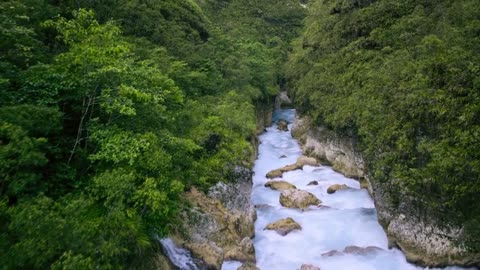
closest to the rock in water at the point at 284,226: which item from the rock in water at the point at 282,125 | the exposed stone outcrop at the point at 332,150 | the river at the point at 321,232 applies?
the river at the point at 321,232

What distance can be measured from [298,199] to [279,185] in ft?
9.49

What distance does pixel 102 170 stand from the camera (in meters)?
11.7

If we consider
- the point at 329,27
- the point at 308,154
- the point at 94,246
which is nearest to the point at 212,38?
the point at 329,27

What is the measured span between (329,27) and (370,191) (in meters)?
21.1

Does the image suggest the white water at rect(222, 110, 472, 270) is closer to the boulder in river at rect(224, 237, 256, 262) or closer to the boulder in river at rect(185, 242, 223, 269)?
the boulder in river at rect(224, 237, 256, 262)

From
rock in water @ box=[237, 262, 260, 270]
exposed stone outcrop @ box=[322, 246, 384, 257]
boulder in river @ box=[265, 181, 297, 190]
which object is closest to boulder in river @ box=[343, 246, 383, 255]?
exposed stone outcrop @ box=[322, 246, 384, 257]

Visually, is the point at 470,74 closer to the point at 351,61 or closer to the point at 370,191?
the point at 370,191

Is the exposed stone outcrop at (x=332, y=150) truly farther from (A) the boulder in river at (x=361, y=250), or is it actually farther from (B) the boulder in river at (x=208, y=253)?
(B) the boulder in river at (x=208, y=253)

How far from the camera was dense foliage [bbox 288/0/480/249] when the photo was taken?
51.9 ft

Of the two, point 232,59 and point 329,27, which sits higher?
point 329,27

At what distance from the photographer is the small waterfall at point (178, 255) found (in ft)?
46.6

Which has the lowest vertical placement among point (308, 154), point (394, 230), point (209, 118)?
point (308, 154)

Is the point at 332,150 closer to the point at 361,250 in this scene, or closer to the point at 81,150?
the point at 361,250

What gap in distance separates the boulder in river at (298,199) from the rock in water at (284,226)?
2104 millimetres
